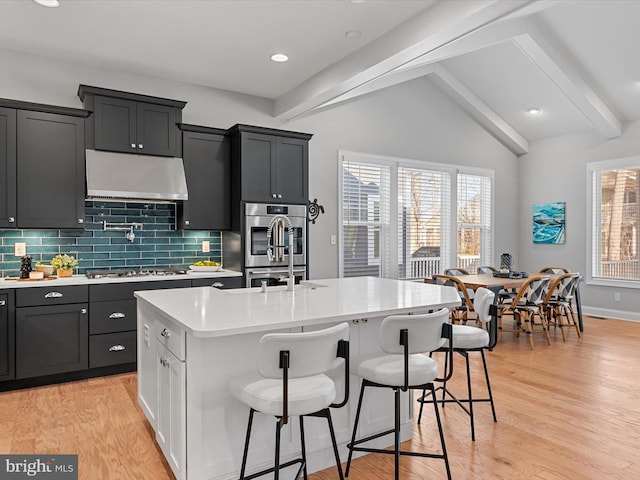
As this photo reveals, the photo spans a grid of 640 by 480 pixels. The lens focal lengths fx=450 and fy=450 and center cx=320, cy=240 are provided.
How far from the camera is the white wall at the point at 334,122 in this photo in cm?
441

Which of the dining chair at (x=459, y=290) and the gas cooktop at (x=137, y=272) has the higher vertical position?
the gas cooktop at (x=137, y=272)

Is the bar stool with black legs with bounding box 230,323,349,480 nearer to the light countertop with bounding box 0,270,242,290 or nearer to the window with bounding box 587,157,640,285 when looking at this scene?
the light countertop with bounding box 0,270,242,290

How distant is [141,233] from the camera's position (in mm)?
4848

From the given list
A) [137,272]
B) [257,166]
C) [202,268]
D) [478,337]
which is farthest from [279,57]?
[478,337]

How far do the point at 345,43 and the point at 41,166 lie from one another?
2966mm

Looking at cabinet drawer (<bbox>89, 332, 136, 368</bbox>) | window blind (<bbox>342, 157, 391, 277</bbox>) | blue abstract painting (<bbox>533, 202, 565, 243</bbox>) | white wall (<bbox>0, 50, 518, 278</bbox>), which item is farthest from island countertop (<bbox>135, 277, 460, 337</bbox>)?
blue abstract painting (<bbox>533, 202, 565, 243</bbox>)

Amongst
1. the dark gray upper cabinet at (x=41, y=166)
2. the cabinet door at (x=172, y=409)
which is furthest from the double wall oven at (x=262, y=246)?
the cabinet door at (x=172, y=409)

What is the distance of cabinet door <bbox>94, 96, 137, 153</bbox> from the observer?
430 cm

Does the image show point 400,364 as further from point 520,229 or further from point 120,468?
point 520,229

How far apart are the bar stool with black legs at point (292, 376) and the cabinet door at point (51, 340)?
2.57m

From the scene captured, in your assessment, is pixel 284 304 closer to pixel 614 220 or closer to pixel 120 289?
pixel 120 289

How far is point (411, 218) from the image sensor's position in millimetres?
7012

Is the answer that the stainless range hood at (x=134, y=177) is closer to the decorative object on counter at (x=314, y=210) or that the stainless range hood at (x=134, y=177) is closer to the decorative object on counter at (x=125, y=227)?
the decorative object on counter at (x=125, y=227)

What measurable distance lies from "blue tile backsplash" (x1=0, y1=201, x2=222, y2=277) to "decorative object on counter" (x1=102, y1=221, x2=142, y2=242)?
0.03m
